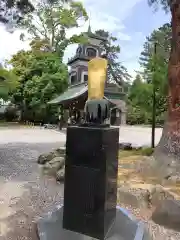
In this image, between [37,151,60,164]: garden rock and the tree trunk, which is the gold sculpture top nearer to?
the tree trunk

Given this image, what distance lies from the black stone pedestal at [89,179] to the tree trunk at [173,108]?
365 centimetres

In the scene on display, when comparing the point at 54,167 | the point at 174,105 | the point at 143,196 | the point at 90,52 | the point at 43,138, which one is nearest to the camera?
the point at 143,196

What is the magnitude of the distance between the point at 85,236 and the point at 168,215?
1.23 meters

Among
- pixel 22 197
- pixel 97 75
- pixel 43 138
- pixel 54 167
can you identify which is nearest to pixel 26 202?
pixel 22 197

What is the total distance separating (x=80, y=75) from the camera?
27.5 meters

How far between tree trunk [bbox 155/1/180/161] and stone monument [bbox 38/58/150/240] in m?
3.48

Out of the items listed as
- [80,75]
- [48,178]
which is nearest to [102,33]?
[80,75]

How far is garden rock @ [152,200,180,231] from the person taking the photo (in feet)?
11.0

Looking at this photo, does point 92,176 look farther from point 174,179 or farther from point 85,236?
point 174,179

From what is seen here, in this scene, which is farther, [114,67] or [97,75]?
[114,67]

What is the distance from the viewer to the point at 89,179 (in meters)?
2.73

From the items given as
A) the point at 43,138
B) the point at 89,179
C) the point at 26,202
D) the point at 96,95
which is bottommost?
the point at 26,202

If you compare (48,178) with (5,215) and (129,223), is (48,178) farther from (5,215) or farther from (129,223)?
(129,223)

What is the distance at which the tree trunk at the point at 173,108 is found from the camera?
20.3 ft
